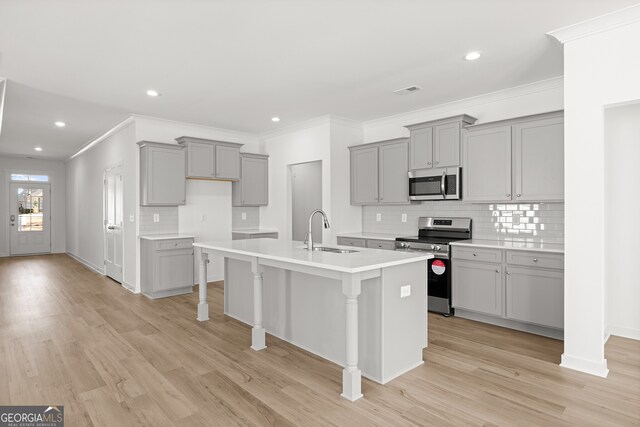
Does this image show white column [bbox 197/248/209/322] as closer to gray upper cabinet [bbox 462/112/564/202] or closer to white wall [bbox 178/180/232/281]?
white wall [bbox 178/180/232/281]

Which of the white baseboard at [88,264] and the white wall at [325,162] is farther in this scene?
the white baseboard at [88,264]

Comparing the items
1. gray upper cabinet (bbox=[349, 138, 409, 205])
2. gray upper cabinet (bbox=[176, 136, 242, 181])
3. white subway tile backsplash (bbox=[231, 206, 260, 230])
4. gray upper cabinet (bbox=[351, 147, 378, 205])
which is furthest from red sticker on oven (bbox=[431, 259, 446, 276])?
white subway tile backsplash (bbox=[231, 206, 260, 230])

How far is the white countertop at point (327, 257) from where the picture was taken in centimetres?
260

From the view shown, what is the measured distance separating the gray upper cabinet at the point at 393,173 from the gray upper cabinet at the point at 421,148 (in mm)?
120

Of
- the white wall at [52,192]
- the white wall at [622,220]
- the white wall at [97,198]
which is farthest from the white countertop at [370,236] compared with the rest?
the white wall at [52,192]

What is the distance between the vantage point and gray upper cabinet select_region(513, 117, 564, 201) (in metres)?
3.85

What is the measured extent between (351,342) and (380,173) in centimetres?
336

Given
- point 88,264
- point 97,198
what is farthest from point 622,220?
point 88,264

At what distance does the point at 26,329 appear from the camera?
13.2 feet

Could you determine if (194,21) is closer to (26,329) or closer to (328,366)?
(328,366)

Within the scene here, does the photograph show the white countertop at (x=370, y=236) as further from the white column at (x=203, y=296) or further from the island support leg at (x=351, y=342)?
the island support leg at (x=351, y=342)

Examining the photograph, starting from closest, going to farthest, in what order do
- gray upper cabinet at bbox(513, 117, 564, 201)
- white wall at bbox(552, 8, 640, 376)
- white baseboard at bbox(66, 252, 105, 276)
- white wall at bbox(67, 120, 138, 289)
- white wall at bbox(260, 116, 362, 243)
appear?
white wall at bbox(552, 8, 640, 376) < gray upper cabinet at bbox(513, 117, 564, 201) < white wall at bbox(260, 116, 362, 243) < white wall at bbox(67, 120, 138, 289) < white baseboard at bbox(66, 252, 105, 276)

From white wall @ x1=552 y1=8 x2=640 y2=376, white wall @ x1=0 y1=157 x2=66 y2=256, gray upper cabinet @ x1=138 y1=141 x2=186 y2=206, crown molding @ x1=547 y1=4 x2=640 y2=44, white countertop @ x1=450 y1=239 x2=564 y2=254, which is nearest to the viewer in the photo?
crown molding @ x1=547 y1=4 x2=640 y2=44

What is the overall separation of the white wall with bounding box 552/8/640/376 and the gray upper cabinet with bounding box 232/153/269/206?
4.87 meters
